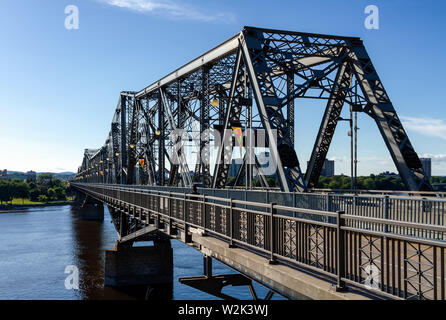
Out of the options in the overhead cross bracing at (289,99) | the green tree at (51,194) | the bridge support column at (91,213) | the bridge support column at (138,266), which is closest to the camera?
the overhead cross bracing at (289,99)

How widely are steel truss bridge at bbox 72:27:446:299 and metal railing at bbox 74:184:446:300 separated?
2 centimetres

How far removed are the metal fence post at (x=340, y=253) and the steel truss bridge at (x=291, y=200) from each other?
2cm

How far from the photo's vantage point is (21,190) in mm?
183375

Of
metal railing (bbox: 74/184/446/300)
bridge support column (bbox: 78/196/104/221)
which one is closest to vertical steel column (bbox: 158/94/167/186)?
metal railing (bbox: 74/184/446/300)

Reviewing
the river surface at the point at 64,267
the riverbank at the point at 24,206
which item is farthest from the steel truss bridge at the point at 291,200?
the riverbank at the point at 24,206

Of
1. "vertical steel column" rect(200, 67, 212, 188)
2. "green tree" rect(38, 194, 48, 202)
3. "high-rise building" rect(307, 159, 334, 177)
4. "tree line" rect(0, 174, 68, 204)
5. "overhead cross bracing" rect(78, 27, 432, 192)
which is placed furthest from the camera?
"green tree" rect(38, 194, 48, 202)

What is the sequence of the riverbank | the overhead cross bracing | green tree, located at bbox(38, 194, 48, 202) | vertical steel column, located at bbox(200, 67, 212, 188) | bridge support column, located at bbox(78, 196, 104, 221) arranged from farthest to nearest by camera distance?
green tree, located at bbox(38, 194, 48, 202), the riverbank, bridge support column, located at bbox(78, 196, 104, 221), vertical steel column, located at bbox(200, 67, 212, 188), the overhead cross bracing

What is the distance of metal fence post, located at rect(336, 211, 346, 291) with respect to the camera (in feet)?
24.4

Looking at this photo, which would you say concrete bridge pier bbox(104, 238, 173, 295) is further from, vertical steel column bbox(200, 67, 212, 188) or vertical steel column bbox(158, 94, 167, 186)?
vertical steel column bbox(200, 67, 212, 188)

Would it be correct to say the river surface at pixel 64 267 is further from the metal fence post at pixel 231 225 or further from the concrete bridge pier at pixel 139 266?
the metal fence post at pixel 231 225

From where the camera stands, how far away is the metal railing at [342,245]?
252 inches

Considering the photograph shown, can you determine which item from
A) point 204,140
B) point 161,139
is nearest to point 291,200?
point 204,140

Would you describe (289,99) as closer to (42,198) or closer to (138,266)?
(138,266)
